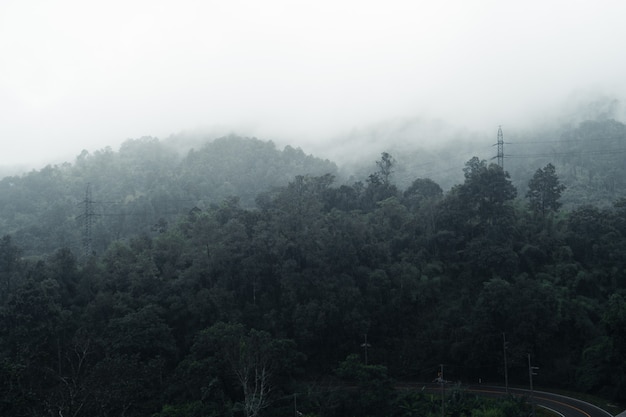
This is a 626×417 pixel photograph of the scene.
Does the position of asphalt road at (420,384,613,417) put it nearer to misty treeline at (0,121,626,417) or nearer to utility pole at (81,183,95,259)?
misty treeline at (0,121,626,417)

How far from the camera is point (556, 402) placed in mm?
35781

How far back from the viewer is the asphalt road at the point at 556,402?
33469 mm

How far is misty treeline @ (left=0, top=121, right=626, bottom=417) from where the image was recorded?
3475cm

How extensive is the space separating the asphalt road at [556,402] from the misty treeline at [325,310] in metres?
1.96

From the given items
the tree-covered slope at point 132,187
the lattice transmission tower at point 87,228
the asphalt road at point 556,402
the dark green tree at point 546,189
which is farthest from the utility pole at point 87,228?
the dark green tree at point 546,189

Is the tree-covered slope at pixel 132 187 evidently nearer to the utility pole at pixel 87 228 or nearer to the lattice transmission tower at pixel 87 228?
the lattice transmission tower at pixel 87 228

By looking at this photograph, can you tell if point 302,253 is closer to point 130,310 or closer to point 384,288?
point 384,288

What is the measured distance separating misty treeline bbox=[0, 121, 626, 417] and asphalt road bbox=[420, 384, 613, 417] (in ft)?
6.42

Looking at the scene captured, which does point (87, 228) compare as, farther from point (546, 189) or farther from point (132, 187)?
point (546, 189)

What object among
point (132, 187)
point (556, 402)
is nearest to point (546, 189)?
point (556, 402)

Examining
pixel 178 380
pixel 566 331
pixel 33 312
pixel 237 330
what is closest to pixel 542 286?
pixel 566 331

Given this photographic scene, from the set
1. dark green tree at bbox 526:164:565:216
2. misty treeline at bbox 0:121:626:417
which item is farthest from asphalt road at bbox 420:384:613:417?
dark green tree at bbox 526:164:565:216

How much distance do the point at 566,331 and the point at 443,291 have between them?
972 centimetres

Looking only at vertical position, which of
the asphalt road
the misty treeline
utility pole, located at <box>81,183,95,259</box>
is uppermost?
utility pole, located at <box>81,183,95,259</box>
